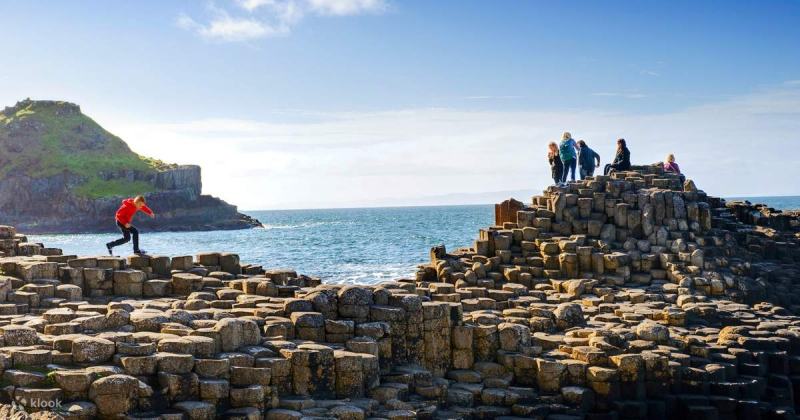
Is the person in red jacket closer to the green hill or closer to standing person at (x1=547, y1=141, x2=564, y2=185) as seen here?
standing person at (x1=547, y1=141, x2=564, y2=185)

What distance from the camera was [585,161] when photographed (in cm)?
3403

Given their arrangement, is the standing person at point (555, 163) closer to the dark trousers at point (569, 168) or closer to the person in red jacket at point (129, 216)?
the dark trousers at point (569, 168)

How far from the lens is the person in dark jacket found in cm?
3450

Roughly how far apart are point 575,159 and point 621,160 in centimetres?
232

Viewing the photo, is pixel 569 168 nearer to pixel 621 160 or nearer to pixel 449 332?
pixel 621 160

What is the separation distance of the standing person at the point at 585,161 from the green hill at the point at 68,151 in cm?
10007

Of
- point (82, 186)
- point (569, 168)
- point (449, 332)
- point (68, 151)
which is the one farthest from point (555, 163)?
point (68, 151)

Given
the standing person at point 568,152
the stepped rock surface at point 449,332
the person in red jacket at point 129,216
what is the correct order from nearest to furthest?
the stepped rock surface at point 449,332
the person in red jacket at point 129,216
the standing person at point 568,152

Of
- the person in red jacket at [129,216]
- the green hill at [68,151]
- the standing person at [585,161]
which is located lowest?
the person in red jacket at [129,216]

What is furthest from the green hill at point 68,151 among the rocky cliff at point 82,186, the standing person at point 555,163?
the standing person at point 555,163

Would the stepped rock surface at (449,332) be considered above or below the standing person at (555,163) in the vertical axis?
below

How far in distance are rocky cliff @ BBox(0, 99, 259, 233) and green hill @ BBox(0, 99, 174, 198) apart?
0.46 ft

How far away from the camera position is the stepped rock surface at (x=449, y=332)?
15.1 m

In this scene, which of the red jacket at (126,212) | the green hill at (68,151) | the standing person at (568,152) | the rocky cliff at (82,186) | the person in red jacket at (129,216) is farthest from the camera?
the green hill at (68,151)
